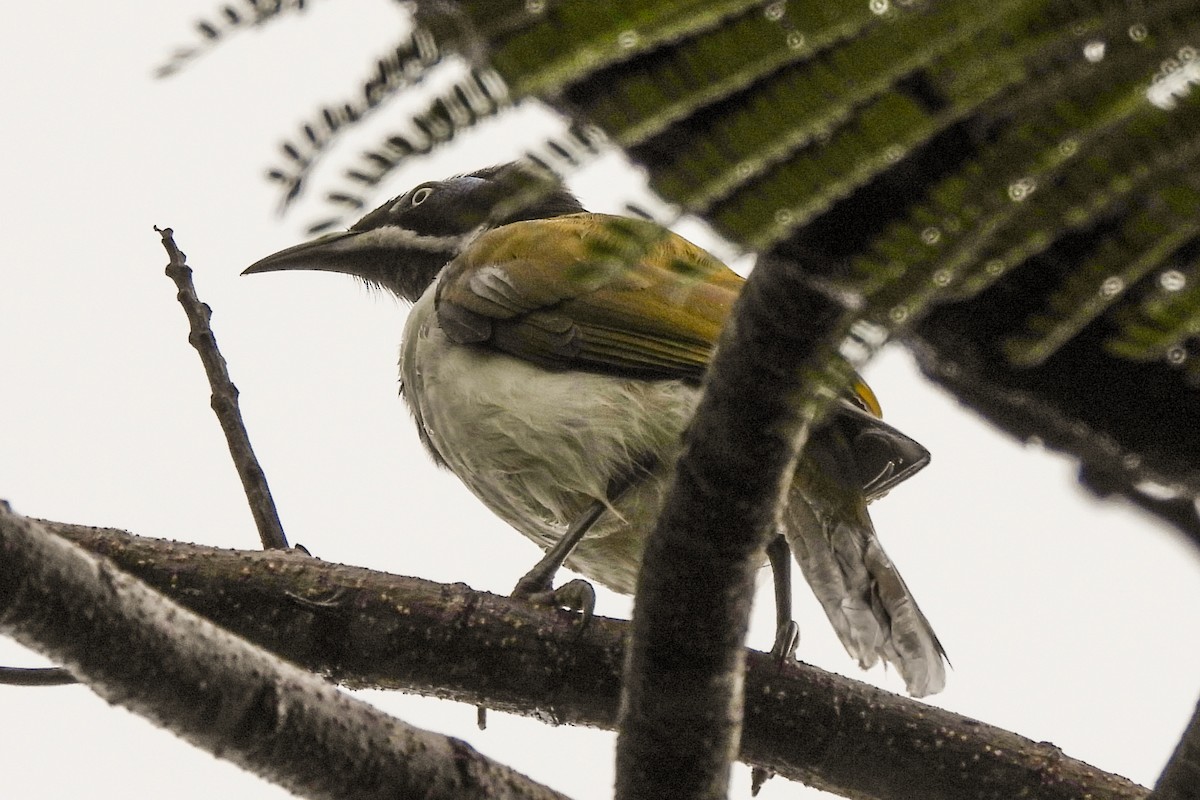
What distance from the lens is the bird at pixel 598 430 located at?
4.42 metres

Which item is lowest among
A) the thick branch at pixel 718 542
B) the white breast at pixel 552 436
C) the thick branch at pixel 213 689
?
the thick branch at pixel 213 689

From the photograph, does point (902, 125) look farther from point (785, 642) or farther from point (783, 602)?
point (783, 602)

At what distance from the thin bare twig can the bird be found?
0.81 meters

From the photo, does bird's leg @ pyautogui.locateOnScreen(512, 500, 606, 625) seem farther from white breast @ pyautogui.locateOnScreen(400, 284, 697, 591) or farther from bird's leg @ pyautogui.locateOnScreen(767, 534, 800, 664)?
bird's leg @ pyautogui.locateOnScreen(767, 534, 800, 664)

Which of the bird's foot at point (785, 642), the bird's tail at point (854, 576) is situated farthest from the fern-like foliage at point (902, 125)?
the bird's tail at point (854, 576)

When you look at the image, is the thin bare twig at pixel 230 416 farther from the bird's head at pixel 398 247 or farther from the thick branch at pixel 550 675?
the bird's head at pixel 398 247

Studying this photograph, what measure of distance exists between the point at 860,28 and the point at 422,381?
4386 mm

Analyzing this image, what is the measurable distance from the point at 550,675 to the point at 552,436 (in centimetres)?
129

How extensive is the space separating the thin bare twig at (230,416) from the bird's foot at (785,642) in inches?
53.9

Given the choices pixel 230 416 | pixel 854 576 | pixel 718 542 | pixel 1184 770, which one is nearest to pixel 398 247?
pixel 230 416

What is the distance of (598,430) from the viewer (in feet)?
15.5

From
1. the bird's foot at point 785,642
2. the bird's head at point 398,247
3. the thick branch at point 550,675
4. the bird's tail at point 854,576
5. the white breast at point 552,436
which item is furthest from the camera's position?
the bird's head at point 398,247

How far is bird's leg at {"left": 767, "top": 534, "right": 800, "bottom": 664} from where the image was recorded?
3822mm

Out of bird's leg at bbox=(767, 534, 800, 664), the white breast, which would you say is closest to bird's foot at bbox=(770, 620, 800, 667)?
bird's leg at bbox=(767, 534, 800, 664)
